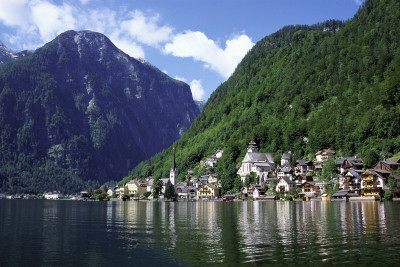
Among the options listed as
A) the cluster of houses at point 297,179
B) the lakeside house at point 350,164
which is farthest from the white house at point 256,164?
the lakeside house at point 350,164

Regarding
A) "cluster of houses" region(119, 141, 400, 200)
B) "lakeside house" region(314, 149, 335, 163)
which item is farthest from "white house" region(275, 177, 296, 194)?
"lakeside house" region(314, 149, 335, 163)

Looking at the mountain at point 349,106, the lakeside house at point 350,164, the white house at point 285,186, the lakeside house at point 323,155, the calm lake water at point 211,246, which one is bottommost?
the calm lake water at point 211,246

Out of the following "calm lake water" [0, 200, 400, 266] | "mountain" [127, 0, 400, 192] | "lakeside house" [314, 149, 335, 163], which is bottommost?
"calm lake water" [0, 200, 400, 266]

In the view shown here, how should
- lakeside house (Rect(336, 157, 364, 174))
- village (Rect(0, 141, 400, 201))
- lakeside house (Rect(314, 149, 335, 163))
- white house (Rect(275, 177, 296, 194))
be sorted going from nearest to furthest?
village (Rect(0, 141, 400, 201)) → lakeside house (Rect(336, 157, 364, 174)) → white house (Rect(275, 177, 296, 194)) → lakeside house (Rect(314, 149, 335, 163))

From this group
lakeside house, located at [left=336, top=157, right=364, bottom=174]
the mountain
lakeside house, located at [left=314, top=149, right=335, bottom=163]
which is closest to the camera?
lakeside house, located at [left=336, top=157, right=364, bottom=174]

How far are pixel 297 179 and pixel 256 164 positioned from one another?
32032mm

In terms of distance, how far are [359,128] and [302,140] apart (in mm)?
36252

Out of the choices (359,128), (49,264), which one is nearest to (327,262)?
(49,264)

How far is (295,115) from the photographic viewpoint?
183375 millimetres

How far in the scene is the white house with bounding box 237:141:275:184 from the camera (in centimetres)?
16350

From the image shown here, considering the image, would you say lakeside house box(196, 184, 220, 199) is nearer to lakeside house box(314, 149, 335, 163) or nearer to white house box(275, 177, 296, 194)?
white house box(275, 177, 296, 194)

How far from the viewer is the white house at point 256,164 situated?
536ft

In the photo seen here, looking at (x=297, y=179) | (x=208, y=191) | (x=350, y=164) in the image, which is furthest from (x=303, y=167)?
(x=208, y=191)

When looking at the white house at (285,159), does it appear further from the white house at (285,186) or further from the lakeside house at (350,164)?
the lakeside house at (350,164)
